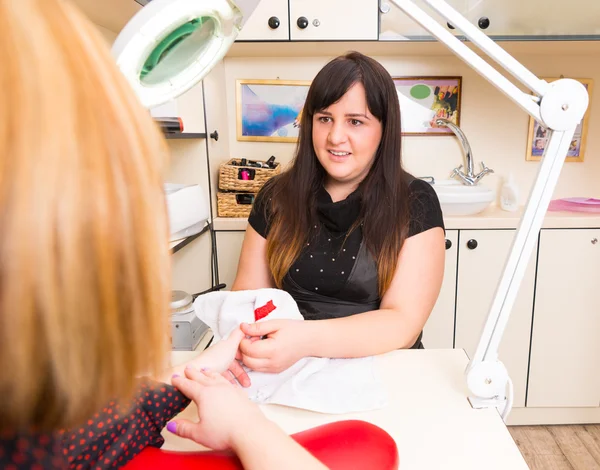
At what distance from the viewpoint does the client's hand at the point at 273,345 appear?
0.79 meters

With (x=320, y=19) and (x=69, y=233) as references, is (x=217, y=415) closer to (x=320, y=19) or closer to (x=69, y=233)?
(x=69, y=233)

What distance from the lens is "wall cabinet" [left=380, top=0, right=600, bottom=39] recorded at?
1.83 m

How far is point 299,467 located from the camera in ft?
1.56

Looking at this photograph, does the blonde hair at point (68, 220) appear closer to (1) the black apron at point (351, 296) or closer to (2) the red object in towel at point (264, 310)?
(2) the red object in towel at point (264, 310)

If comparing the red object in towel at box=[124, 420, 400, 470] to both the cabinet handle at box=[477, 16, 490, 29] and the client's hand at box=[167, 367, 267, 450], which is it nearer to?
the client's hand at box=[167, 367, 267, 450]

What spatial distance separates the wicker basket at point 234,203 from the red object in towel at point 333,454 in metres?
1.55

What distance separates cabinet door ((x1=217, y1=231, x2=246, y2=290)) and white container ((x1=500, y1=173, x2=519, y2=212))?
1248 millimetres

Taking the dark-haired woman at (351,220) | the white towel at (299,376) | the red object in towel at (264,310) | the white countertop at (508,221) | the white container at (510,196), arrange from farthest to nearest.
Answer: the white container at (510,196) → the white countertop at (508,221) → the dark-haired woman at (351,220) → the red object in towel at (264,310) → the white towel at (299,376)

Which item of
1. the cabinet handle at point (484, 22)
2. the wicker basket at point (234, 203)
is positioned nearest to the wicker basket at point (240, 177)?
the wicker basket at point (234, 203)

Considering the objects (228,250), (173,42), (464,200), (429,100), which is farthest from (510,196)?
(173,42)

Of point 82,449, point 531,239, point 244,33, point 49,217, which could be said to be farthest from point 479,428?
point 244,33

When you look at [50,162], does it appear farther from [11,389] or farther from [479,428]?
[479,428]

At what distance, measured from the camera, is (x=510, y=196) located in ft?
7.07

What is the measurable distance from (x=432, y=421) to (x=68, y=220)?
2.01 feet
